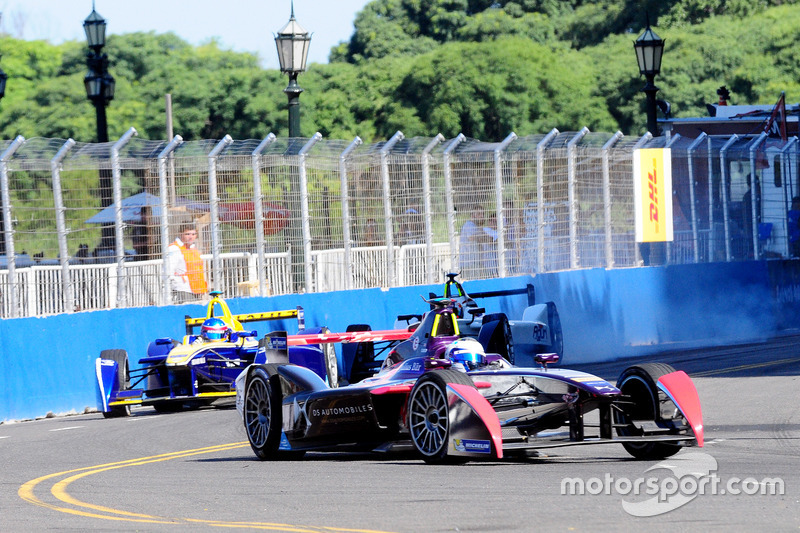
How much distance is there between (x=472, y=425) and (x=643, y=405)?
3.91 feet

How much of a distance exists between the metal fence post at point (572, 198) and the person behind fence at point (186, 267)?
599cm

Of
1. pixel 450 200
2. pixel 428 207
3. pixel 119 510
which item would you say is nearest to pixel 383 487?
pixel 119 510

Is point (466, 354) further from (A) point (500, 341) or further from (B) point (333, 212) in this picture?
(B) point (333, 212)

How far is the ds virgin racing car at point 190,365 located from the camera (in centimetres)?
1425

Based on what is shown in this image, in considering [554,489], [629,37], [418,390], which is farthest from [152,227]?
[629,37]

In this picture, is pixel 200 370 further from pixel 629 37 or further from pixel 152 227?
pixel 629 37

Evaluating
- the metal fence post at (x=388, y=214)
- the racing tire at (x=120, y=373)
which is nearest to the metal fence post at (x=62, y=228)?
the racing tire at (x=120, y=373)

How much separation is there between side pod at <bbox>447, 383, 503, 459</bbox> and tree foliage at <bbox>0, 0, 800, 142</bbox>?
47691 mm

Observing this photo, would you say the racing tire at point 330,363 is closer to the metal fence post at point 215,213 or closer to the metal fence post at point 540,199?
the metal fence post at point 215,213

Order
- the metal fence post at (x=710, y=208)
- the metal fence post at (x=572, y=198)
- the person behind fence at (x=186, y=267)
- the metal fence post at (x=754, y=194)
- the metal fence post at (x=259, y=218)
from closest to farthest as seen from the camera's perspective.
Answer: the person behind fence at (x=186, y=267) → the metal fence post at (x=259, y=218) → the metal fence post at (x=572, y=198) → the metal fence post at (x=710, y=208) → the metal fence post at (x=754, y=194)

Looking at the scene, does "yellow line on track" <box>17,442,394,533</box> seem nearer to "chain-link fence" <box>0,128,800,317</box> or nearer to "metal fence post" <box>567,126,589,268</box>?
"chain-link fence" <box>0,128,800,317</box>

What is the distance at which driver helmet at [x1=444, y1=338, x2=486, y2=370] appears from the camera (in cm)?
1005

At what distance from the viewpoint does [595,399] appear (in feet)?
28.9

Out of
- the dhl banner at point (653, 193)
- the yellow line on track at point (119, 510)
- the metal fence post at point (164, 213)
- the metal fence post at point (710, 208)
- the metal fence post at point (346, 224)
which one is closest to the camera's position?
the yellow line on track at point (119, 510)
